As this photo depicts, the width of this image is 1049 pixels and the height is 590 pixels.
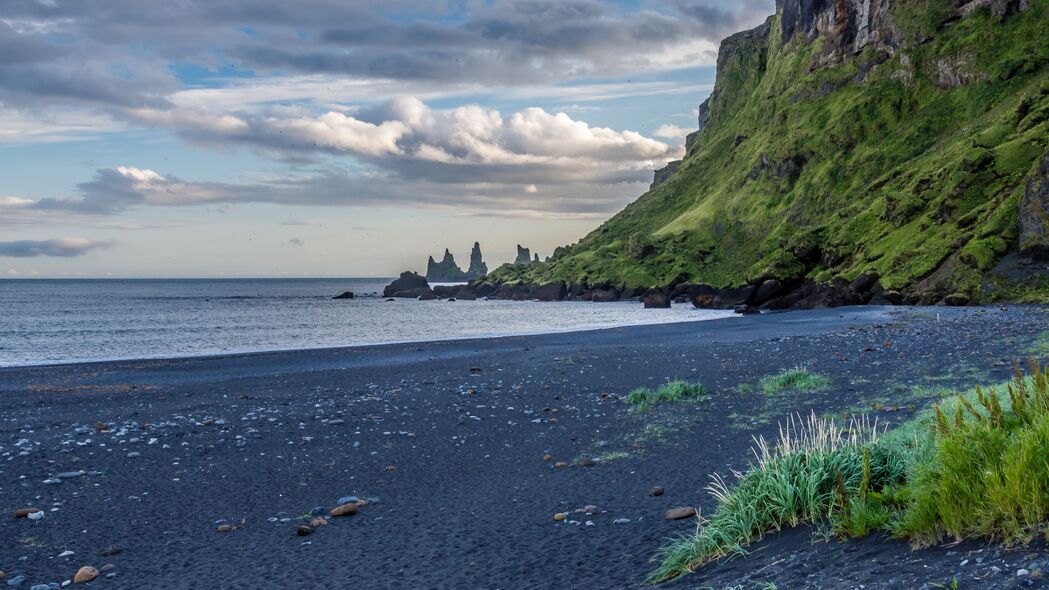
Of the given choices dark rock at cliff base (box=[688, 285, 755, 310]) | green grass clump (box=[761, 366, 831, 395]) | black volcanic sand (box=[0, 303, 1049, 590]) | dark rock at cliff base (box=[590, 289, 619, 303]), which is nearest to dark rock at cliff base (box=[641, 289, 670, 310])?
dark rock at cliff base (box=[688, 285, 755, 310])

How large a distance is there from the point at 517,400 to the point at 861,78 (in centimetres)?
12711

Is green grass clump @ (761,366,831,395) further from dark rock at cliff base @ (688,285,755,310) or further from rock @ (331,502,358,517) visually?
dark rock at cliff base @ (688,285,755,310)

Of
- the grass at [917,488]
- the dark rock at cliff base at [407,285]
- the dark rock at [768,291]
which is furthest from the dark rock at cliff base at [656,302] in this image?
the grass at [917,488]

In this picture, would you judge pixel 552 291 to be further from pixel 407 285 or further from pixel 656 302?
pixel 407 285

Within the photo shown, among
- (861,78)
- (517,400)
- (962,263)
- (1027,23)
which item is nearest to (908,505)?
(517,400)

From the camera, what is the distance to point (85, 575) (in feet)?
27.7

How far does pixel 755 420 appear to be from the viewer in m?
15.4

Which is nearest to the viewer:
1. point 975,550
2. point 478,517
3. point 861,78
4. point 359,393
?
point 975,550

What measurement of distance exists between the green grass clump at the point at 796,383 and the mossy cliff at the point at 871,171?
4542 centimetres

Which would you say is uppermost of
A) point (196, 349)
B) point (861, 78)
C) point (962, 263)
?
point (861, 78)

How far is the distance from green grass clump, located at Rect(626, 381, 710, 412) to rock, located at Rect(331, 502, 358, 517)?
940cm

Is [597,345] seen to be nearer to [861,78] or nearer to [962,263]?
[962,263]

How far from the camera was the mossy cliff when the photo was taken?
65.2m

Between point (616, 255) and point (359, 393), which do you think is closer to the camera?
point (359, 393)
